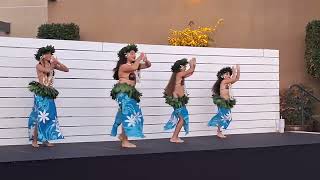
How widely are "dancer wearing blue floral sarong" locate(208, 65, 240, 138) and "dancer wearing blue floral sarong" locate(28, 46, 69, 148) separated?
2.92 meters

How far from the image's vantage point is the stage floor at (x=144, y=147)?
6170 millimetres

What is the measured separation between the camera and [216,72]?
9.30 meters

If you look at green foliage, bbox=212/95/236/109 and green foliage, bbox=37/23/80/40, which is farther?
green foliage, bbox=37/23/80/40

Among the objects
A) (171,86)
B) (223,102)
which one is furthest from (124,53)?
(223,102)

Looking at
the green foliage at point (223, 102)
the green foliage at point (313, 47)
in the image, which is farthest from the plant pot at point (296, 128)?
the green foliage at point (223, 102)

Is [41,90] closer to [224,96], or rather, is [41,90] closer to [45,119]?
[45,119]

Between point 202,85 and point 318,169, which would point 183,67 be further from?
point 318,169

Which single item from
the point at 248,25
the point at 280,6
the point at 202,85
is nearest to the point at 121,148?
the point at 202,85

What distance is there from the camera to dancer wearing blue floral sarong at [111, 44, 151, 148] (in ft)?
22.7

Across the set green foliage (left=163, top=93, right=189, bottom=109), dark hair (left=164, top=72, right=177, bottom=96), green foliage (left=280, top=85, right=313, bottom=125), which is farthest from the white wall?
green foliage (left=280, top=85, right=313, bottom=125)

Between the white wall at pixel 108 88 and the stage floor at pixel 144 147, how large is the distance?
0.37m

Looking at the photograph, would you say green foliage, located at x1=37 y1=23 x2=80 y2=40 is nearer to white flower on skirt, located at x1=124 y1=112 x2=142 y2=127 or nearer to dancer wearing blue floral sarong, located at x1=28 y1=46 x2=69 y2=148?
dancer wearing blue floral sarong, located at x1=28 y1=46 x2=69 y2=148

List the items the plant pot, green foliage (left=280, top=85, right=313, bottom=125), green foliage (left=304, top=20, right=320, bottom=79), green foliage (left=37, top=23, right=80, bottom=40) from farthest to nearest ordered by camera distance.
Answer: green foliage (left=304, top=20, right=320, bottom=79)
green foliage (left=280, top=85, right=313, bottom=125)
the plant pot
green foliage (left=37, top=23, right=80, bottom=40)

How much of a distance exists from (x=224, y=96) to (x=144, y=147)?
2.11m
